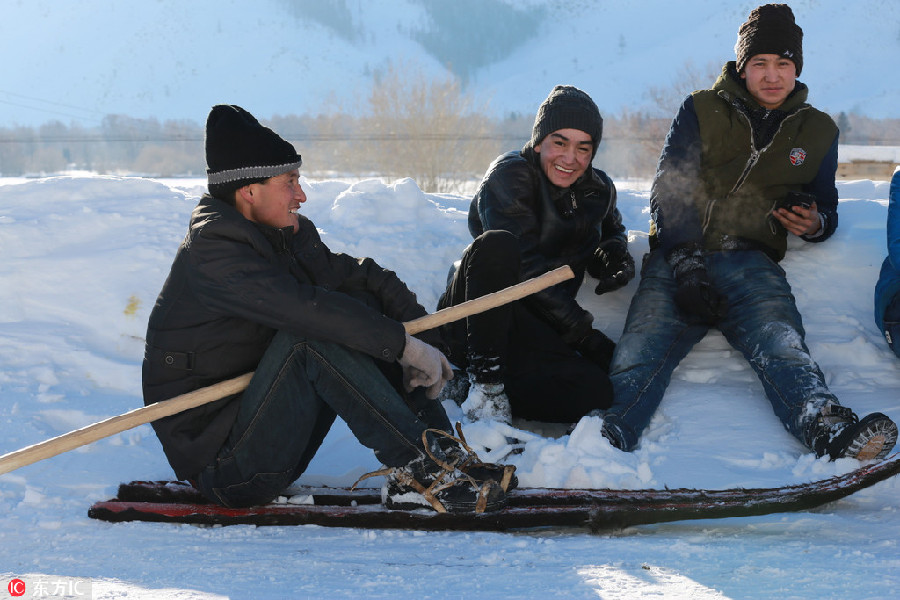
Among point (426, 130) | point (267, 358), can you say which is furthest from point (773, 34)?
point (426, 130)

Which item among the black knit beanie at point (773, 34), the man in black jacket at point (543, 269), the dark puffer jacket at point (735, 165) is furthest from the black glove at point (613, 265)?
the black knit beanie at point (773, 34)

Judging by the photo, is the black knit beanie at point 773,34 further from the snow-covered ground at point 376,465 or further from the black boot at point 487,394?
the black boot at point 487,394

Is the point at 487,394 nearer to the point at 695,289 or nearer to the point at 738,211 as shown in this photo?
the point at 695,289

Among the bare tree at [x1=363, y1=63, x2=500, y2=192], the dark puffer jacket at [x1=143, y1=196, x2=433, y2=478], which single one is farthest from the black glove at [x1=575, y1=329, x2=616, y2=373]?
the bare tree at [x1=363, y1=63, x2=500, y2=192]

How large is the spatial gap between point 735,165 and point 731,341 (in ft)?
2.48

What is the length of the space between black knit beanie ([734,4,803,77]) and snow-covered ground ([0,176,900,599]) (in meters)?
0.96

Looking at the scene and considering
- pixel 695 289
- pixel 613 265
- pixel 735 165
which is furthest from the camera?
pixel 613 265

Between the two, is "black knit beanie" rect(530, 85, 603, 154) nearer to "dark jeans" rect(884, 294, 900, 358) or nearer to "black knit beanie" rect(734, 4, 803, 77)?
"black knit beanie" rect(734, 4, 803, 77)

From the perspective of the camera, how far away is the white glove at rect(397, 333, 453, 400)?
2.22 metres

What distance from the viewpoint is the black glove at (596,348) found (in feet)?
10.9

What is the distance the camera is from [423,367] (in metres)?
2.25

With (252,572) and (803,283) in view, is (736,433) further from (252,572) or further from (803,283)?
(252,572)

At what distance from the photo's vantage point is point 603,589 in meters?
1.85

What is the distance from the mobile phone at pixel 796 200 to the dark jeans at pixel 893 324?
52cm
